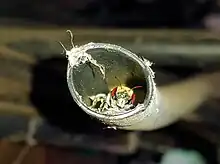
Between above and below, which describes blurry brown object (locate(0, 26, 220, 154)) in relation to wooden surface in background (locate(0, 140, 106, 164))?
above

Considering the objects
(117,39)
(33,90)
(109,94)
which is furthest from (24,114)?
(109,94)

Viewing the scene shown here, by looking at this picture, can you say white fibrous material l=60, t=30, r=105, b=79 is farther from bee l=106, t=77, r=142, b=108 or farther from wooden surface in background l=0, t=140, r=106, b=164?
wooden surface in background l=0, t=140, r=106, b=164

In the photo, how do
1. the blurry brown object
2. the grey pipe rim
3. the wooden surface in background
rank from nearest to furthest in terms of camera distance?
the grey pipe rim < the blurry brown object < the wooden surface in background

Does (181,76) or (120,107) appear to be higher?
(181,76)
